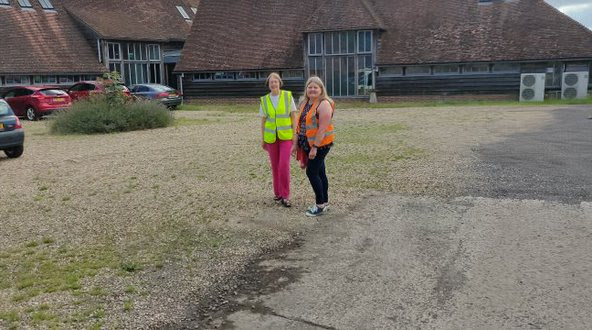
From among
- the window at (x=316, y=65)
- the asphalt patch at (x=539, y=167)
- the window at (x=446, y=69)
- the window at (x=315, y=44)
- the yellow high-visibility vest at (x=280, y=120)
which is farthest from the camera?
the window at (x=316, y=65)

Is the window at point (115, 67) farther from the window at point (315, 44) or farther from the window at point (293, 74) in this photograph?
the window at point (315, 44)

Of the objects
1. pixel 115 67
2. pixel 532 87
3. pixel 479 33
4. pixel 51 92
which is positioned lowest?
pixel 532 87

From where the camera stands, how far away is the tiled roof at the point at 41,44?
30781 millimetres

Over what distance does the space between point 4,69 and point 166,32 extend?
13.4m

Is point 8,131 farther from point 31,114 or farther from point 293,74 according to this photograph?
point 293,74

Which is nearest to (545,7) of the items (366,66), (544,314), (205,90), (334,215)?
(366,66)

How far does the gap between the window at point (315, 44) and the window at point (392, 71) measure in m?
3.59

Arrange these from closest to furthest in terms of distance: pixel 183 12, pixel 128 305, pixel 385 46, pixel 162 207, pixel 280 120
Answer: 1. pixel 128 305
2. pixel 280 120
3. pixel 162 207
4. pixel 385 46
5. pixel 183 12

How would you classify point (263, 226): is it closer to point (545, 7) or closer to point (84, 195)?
point (84, 195)

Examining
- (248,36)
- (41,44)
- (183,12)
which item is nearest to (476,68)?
(248,36)

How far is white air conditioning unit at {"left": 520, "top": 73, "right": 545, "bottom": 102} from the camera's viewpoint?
27891mm

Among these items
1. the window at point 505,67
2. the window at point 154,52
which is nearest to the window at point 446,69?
the window at point 505,67

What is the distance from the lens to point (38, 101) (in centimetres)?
2398

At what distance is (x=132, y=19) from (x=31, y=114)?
1727 cm
